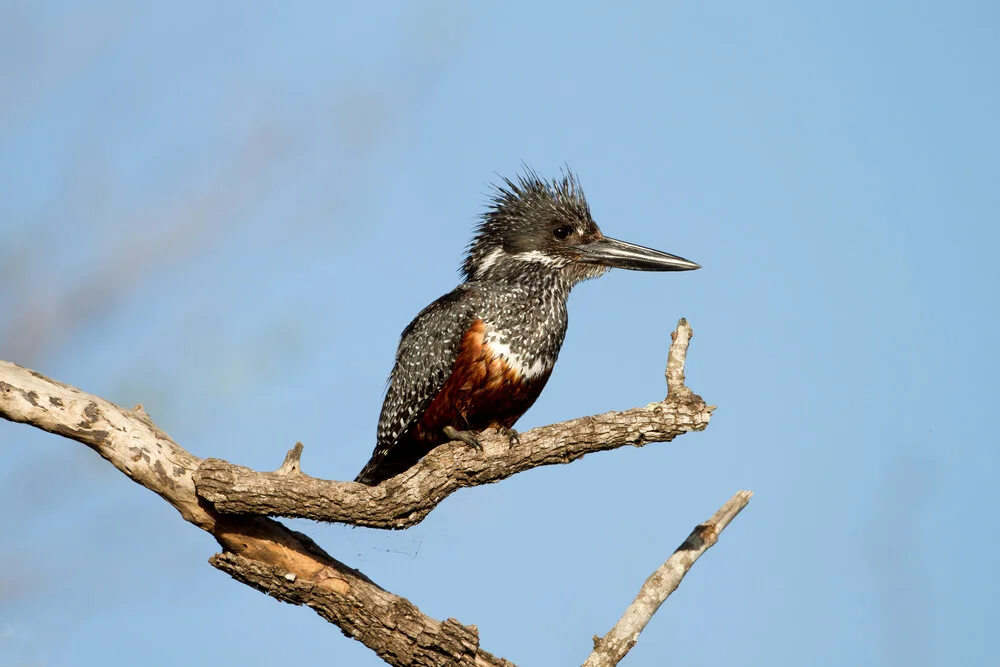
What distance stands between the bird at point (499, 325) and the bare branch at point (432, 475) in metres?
0.23

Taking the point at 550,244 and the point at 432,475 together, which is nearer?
the point at 432,475

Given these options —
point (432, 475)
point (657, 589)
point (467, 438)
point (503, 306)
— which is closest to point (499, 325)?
point (503, 306)

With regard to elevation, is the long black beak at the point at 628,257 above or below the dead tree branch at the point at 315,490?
above

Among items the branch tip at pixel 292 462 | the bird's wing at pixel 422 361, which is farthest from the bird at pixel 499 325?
the branch tip at pixel 292 462

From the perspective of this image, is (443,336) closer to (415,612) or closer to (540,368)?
(540,368)

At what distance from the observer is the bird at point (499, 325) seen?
19.6 feet

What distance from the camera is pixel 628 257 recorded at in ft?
21.5

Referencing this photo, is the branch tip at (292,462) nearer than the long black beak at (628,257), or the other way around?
the branch tip at (292,462)

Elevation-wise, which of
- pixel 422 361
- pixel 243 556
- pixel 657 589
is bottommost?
pixel 657 589

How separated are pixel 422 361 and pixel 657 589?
188 cm

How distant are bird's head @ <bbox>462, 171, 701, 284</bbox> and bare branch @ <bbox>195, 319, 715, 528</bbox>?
1.53 meters

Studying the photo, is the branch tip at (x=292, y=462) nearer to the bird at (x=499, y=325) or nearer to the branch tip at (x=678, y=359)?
the bird at (x=499, y=325)

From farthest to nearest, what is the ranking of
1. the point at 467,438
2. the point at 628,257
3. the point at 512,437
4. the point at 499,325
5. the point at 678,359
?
the point at 628,257
the point at 499,325
the point at 467,438
the point at 512,437
the point at 678,359

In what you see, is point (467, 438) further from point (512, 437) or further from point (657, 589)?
point (657, 589)
